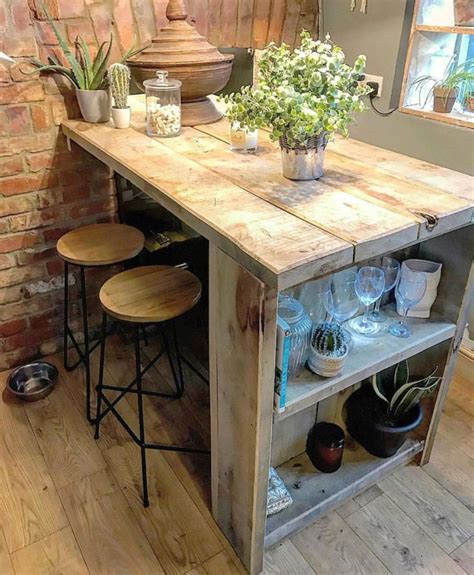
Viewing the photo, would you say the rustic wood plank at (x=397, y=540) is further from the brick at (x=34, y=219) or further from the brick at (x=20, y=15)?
the brick at (x=20, y=15)

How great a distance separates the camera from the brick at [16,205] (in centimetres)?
192

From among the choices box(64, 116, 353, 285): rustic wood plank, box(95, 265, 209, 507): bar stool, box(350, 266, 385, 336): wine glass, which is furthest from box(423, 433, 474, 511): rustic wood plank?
box(64, 116, 353, 285): rustic wood plank

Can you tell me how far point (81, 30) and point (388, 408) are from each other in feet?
5.37

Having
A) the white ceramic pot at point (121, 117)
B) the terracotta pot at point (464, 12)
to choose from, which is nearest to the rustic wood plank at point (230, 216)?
the white ceramic pot at point (121, 117)

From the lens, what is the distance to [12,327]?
6.96 ft

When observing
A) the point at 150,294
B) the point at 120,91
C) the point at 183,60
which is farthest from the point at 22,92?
the point at 150,294

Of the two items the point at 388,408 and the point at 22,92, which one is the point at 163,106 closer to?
the point at 22,92

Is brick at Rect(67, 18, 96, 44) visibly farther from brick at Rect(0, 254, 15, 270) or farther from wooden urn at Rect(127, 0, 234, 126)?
brick at Rect(0, 254, 15, 270)

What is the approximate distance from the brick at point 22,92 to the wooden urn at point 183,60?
1.09 ft

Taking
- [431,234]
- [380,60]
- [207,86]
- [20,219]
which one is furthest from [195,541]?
[380,60]

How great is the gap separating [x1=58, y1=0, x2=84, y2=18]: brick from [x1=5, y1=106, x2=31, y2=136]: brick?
1.11ft

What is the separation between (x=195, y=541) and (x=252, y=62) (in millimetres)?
2203

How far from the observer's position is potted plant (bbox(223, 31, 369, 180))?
3.86ft

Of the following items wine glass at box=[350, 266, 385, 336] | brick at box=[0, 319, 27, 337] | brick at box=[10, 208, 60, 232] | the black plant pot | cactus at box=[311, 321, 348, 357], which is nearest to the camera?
cactus at box=[311, 321, 348, 357]
